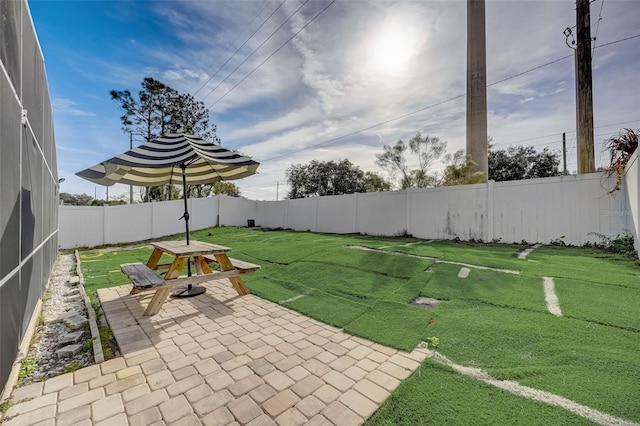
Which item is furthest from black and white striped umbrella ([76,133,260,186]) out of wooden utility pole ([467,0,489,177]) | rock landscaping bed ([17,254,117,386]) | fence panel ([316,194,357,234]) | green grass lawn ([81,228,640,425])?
wooden utility pole ([467,0,489,177])

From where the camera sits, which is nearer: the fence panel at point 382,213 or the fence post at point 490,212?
the fence post at point 490,212

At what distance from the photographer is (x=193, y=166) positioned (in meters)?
5.17

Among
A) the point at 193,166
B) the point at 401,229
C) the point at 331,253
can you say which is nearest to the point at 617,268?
the point at 331,253

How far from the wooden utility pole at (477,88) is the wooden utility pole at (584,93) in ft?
21.7

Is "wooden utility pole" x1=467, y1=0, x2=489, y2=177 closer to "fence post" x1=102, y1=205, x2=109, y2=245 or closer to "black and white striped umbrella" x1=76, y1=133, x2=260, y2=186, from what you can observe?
"black and white striped umbrella" x1=76, y1=133, x2=260, y2=186

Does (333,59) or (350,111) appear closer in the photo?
(333,59)

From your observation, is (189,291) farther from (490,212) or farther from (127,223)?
(127,223)

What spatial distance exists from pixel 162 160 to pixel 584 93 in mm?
10109

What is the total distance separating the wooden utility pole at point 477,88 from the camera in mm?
14078

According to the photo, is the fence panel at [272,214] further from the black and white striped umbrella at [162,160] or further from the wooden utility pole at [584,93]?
the wooden utility pole at [584,93]

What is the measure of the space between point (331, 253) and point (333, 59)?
8293mm

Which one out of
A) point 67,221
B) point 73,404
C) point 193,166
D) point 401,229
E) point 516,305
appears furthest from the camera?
point 67,221

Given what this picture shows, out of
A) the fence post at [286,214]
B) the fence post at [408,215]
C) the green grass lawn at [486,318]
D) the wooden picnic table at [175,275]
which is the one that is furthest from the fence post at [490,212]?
the fence post at [286,214]

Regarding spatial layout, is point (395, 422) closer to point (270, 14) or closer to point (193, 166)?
point (193, 166)
